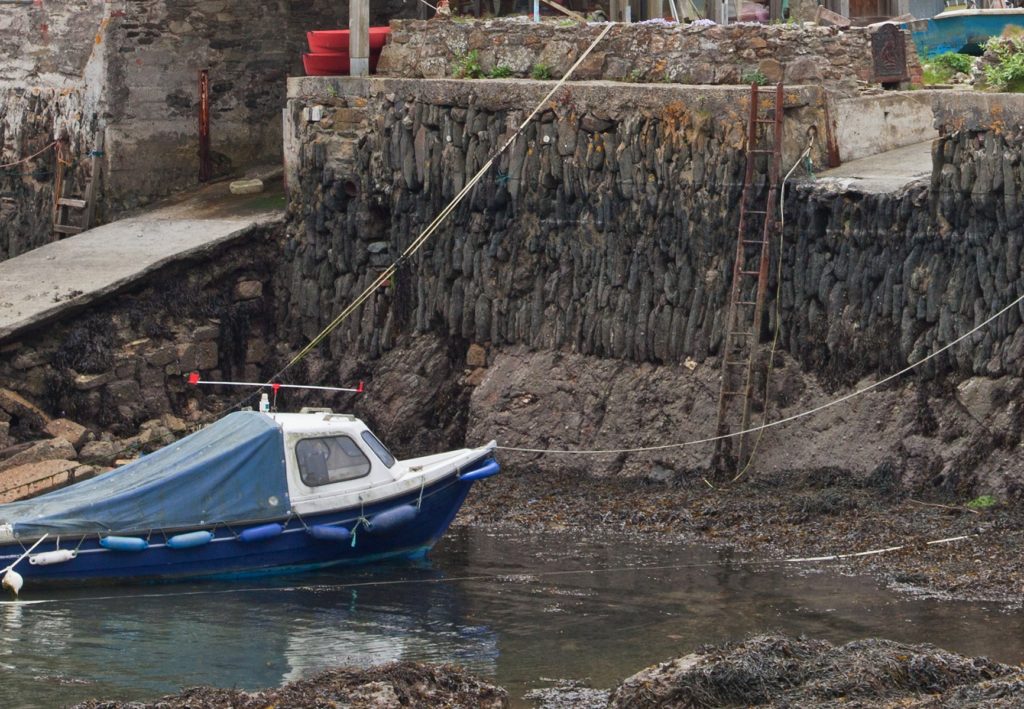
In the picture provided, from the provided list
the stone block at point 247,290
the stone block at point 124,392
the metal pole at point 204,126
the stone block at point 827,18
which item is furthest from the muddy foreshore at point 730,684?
the metal pole at point 204,126

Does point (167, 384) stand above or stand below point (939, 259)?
below

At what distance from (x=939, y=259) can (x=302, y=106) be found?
7.93 m

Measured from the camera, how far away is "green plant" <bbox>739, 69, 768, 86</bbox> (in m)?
19.6

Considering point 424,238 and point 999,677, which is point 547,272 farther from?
point 999,677

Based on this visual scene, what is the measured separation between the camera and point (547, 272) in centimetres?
2056

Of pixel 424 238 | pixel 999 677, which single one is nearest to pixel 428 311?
pixel 424 238

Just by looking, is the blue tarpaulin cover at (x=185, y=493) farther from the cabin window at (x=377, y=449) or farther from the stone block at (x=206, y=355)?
the stone block at (x=206, y=355)

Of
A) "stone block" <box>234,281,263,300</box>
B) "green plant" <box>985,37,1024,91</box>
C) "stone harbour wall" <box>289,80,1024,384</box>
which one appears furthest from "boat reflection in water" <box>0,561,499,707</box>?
"green plant" <box>985,37,1024,91</box>

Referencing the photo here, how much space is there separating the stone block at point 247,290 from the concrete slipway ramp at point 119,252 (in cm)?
53

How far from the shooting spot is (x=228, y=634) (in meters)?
15.1

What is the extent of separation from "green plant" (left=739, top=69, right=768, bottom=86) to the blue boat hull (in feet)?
15.6

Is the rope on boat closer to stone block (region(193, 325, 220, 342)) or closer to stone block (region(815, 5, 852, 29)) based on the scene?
stone block (region(193, 325, 220, 342))

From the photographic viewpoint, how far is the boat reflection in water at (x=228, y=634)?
13820 millimetres

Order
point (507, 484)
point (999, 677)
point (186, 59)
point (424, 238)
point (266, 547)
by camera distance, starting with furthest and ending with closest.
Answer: point (186, 59) < point (424, 238) < point (507, 484) < point (266, 547) < point (999, 677)
